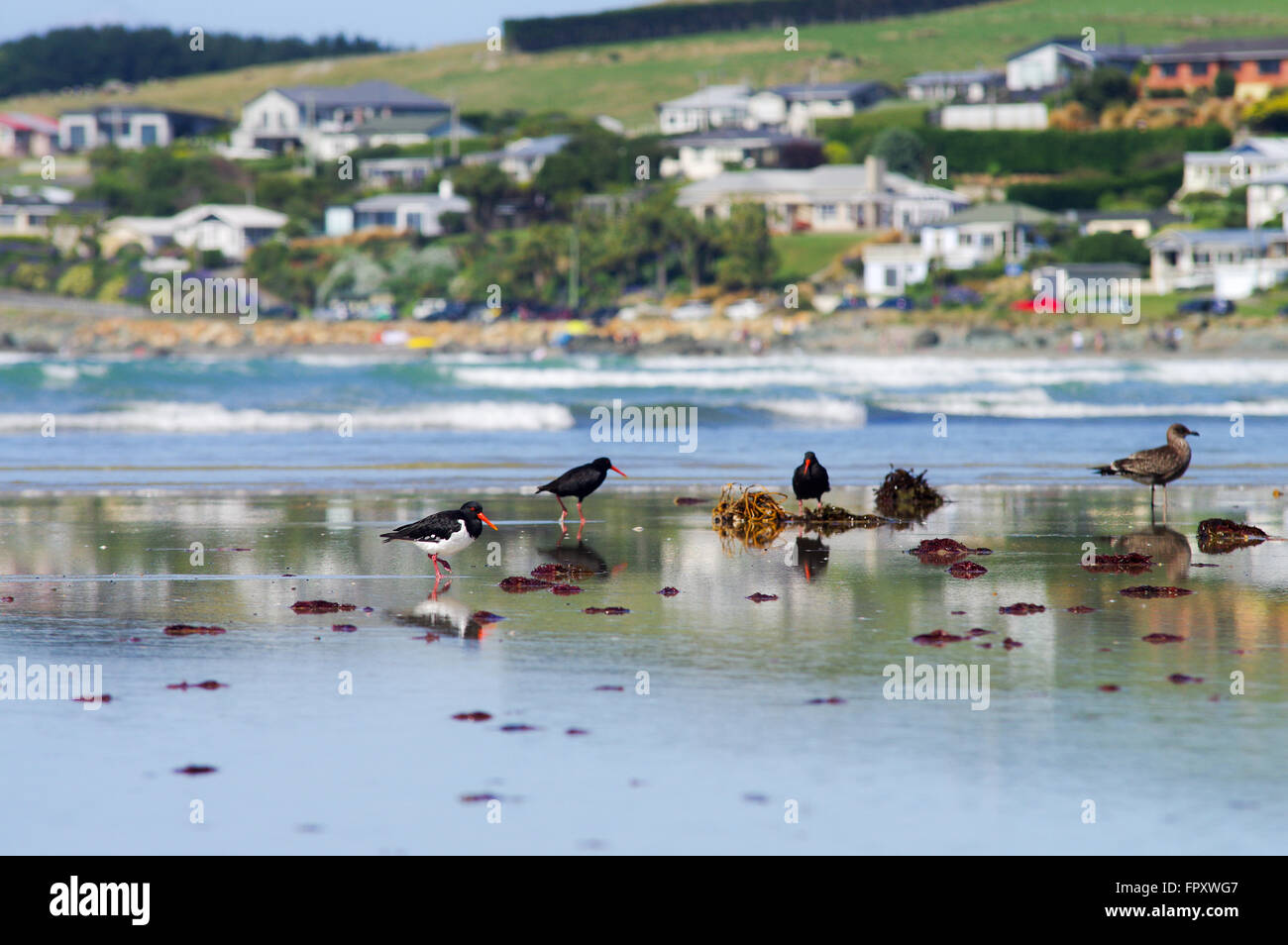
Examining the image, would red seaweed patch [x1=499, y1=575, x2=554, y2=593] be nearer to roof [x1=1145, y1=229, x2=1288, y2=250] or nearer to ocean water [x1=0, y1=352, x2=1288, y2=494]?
ocean water [x1=0, y1=352, x2=1288, y2=494]

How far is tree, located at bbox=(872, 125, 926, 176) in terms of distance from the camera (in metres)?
132

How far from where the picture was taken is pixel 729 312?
341ft

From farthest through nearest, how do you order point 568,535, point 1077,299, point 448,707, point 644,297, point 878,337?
point 644,297 → point 1077,299 → point 878,337 → point 568,535 → point 448,707

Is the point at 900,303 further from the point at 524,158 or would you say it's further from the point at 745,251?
the point at 524,158

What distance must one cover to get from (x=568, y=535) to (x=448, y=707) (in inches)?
314

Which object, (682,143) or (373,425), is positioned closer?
(373,425)

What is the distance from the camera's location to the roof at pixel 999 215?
109 m

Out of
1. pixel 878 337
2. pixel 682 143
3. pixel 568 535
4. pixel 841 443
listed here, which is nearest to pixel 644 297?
pixel 878 337

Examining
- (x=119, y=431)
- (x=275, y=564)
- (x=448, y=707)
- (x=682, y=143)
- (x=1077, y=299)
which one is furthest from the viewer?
(x=682, y=143)

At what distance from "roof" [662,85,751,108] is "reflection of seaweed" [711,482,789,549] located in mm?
152721

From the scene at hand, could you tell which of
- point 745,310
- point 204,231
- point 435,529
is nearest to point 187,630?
point 435,529

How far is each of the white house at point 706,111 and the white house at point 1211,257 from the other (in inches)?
2691

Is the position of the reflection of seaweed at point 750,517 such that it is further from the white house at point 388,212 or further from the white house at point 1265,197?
the white house at point 388,212
